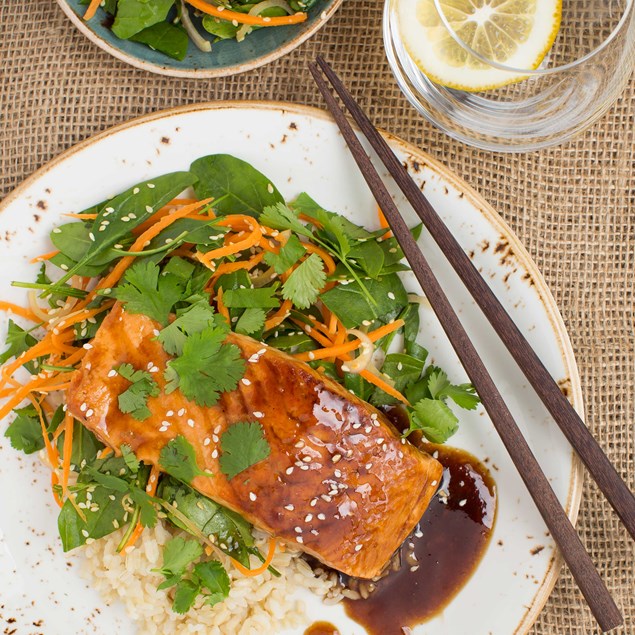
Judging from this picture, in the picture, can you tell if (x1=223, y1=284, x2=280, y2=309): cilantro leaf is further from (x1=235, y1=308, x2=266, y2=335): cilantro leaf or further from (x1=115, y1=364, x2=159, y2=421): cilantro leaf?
(x1=115, y1=364, x2=159, y2=421): cilantro leaf

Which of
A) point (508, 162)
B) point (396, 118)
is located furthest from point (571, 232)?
point (396, 118)

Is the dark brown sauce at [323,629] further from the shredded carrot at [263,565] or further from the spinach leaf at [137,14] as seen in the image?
the spinach leaf at [137,14]

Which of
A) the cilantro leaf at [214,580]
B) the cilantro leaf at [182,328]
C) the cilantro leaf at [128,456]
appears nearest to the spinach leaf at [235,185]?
the cilantro leaf at [182,328]

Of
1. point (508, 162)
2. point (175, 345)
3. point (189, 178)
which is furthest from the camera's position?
point (508, 162)

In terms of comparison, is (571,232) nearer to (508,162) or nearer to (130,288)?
(508,162)

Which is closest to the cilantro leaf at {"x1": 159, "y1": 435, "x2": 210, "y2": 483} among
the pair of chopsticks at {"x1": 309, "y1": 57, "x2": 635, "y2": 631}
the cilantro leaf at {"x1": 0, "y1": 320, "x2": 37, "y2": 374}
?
the cilantro leaf at {"x1": 0, "y1": 320, "x2": 37, "y2": 374}

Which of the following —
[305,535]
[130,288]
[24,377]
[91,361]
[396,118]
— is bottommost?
[305,535]

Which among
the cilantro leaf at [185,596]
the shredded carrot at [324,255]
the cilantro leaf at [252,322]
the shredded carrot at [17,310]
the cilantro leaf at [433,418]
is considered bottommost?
the cilantro leaf at [185,596]

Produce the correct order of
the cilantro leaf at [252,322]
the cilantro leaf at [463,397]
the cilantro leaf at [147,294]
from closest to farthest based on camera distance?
1. the cilantro leaf at [147,294]
2. the cilantro leaf at [252,322]
3. the cilantro leaf at [463,397]
